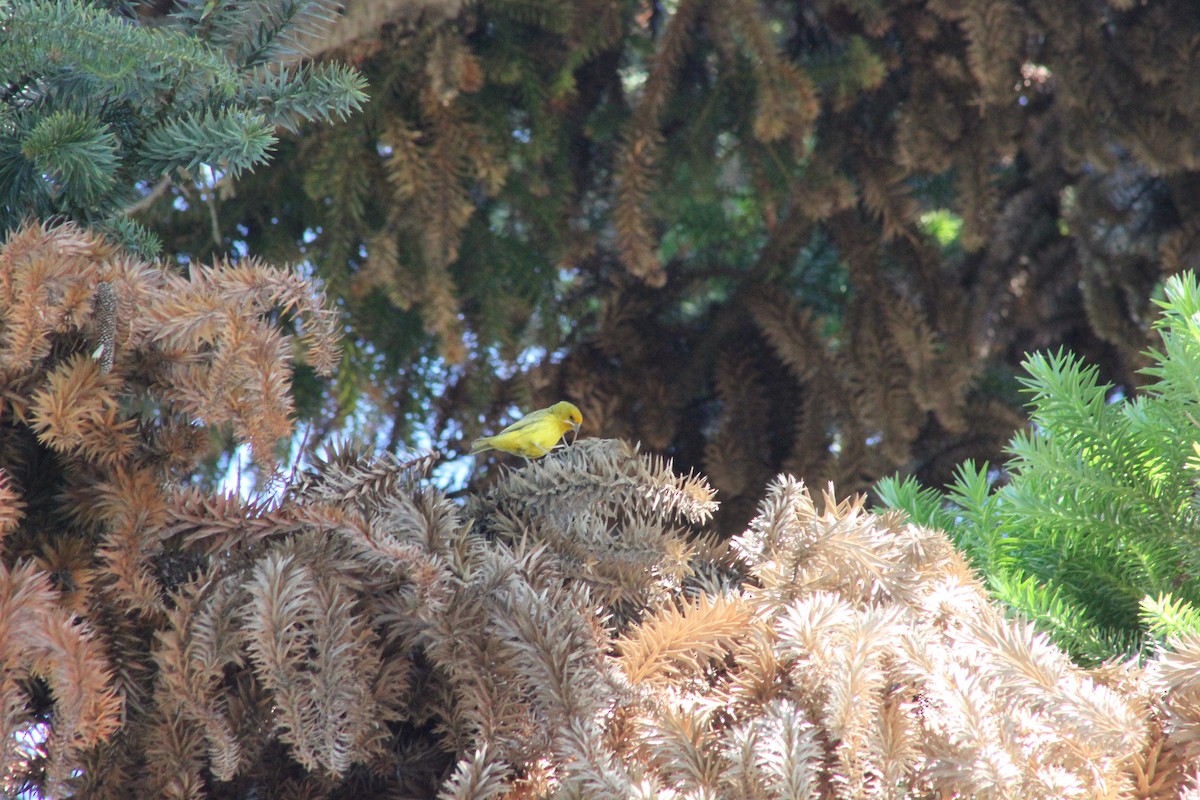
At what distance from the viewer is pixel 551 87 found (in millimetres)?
2348

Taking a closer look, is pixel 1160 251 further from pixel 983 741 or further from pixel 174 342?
pixel 174 342

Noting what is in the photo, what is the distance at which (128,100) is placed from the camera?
3.15ft

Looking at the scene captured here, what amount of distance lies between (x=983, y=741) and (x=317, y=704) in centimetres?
42

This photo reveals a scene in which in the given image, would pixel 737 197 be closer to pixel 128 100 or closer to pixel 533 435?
pixel 533 435

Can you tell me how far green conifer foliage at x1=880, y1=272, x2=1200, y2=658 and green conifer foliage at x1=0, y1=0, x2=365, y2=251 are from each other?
72cm

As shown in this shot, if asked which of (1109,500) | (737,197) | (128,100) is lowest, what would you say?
(1109,500)

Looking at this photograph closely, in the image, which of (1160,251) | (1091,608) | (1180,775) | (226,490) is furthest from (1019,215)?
(226,490)

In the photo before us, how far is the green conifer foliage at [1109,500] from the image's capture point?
3.04 feet

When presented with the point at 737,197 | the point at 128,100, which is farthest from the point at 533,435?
the point at 737,197

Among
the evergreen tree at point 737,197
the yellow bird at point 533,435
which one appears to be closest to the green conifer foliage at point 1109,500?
the yellow bird at point 533,435

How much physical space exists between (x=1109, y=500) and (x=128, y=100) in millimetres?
938

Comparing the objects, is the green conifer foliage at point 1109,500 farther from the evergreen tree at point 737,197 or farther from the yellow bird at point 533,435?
the evergreen tree at point 737,197

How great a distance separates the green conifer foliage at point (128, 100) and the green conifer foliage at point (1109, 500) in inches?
28.4

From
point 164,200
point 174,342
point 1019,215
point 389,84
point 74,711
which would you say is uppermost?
point 1019,215
